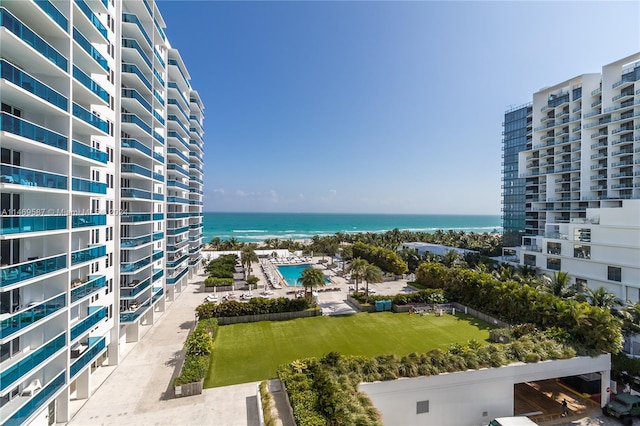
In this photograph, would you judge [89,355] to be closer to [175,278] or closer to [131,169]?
[131,169]

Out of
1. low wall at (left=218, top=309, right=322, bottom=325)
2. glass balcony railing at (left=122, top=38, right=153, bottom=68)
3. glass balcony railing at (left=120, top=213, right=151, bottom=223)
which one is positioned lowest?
low wall at (left=218, top=309, right=322, bottom=325)

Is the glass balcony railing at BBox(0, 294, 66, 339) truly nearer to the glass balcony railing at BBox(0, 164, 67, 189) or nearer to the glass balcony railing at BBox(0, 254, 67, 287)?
the glass balcony railing at BBox(0, 254, 67, 287)

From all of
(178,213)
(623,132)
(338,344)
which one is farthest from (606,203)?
(178,213)

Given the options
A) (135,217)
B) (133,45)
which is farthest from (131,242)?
(133,45)

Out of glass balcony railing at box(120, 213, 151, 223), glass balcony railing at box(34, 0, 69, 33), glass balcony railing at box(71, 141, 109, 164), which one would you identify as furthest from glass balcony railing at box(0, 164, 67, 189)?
glass balcony railing at box(120, 213, 151, 223)

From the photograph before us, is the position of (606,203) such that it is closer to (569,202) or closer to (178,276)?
(569,202)

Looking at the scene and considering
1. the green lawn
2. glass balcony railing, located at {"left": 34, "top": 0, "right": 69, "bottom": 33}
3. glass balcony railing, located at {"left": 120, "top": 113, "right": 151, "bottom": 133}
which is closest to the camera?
glass balcony railing, located at {"left": 34, "top": 0, "right": 69, "bottom": 33}
